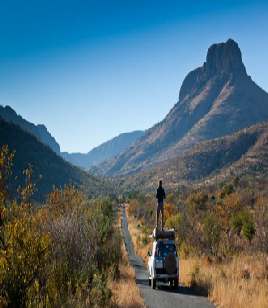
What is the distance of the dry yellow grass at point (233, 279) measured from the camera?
14477mm

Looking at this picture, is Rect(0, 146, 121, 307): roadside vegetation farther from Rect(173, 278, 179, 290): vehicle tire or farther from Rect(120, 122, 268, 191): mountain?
Rect(120, 122, 268, 191): mountain

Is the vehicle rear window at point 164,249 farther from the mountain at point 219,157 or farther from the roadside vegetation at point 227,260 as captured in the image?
the mountain at point 219,157

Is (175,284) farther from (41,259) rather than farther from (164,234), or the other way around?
(41,259)

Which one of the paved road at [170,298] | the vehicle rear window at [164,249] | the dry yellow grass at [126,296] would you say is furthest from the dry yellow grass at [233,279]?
the dry yellow grass at [126,296]

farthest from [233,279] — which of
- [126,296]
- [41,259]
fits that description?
[41,259]

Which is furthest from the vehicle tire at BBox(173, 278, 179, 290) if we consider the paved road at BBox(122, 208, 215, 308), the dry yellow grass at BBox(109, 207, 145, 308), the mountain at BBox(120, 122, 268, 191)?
the mountain at BBox(120, 122, 268, 191)

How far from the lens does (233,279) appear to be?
17.7 m

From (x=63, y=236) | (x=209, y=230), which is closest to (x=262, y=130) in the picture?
(x=209, y=230)

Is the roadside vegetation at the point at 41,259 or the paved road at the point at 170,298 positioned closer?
the roadside vegetation at the point at 41,259

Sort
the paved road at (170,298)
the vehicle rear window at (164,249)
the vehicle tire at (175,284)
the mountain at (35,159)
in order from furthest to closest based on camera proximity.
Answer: the mountain at (35,159)
the vehicle rear window at (164,249)
the vehicle tire at (175,284)
the paved road at (170,298)

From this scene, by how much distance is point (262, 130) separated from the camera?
137 metres

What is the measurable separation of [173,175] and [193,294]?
127963 mm

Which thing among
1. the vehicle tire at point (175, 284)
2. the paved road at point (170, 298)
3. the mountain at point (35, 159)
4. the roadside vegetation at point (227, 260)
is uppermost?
the mountain at point (35, 159)

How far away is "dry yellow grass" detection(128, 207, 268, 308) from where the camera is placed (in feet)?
47.5
